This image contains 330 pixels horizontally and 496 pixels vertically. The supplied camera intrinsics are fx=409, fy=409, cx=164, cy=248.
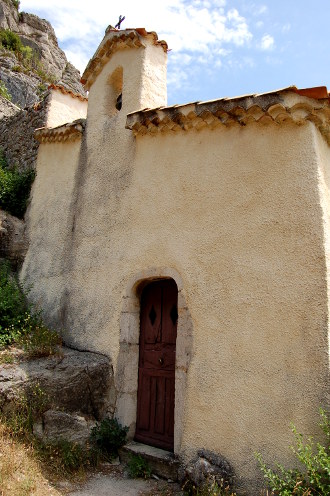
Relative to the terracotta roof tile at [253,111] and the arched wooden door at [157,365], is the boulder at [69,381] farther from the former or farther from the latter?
the terracotta roof tile at [253,111]

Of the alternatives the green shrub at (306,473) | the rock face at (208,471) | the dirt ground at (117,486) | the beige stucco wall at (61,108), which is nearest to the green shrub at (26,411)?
the dirt ground at (117,486)

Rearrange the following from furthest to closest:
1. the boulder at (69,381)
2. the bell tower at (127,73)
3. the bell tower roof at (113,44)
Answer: the bell tower roof at (113,44) < the bell tower at (127,73) < the boulder at (69,381)

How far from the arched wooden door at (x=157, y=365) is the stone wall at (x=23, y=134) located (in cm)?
478

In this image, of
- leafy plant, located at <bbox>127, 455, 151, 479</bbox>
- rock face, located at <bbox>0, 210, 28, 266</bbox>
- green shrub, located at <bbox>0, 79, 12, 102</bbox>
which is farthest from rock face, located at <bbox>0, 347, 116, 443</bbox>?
green shrub, located at <bbox>0, 79, 12, 102</bbox>

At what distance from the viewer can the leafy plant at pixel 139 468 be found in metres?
4.64

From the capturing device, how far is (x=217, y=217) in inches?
187

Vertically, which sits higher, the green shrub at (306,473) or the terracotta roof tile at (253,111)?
the terracotta roof tile at (253,111)

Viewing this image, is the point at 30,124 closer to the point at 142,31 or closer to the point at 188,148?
the point at 142,31

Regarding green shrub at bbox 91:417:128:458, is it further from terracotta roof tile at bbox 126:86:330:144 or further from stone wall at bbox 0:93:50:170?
stone wall at bbox 0:93:50:170

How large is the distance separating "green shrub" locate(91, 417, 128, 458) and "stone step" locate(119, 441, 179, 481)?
0.09 meters

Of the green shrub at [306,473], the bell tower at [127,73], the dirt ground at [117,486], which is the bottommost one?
the dirt ground at [117,486]

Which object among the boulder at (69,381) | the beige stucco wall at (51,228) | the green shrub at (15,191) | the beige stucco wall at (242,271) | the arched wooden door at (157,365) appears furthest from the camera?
the green shrub at (15,191)

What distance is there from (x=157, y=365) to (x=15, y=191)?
517 centimetres

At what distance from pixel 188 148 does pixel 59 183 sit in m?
3.19
